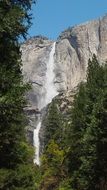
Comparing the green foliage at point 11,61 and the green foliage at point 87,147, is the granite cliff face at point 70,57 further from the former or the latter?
the green foliage at point 11,61

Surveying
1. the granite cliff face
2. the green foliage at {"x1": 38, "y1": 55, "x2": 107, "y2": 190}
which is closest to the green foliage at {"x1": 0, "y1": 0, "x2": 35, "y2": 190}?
the green foliage at {"x1": 38, "y1": 55, "x2": 107, "y2": 190}

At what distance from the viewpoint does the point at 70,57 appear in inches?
6093

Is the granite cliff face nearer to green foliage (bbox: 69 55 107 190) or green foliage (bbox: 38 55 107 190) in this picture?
green foliage (bbox: 38 55 107 190)

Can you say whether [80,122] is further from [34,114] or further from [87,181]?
[34,114]

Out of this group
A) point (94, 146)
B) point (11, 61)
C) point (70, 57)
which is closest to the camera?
point (11, 61)

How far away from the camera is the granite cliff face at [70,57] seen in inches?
5886

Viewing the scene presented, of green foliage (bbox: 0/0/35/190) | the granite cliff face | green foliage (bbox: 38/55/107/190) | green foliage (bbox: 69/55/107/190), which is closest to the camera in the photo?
green foliage (bbox: 0/0/35/190)

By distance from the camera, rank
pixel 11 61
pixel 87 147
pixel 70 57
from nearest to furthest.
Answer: pixel 11 61, pixel 87 147, pixel 70 57

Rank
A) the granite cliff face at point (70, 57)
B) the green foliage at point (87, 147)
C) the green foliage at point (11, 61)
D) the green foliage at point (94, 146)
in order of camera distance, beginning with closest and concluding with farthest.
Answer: the green foliage at point (11, 61)
the green foliage at point (94, 146)
the green foliage at point (87, 147)
the granite cliff face at point (70, 57)

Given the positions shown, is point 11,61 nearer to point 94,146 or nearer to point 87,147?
point 94,146

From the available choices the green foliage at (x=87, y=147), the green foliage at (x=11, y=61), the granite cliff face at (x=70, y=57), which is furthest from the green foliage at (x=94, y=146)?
the granite cliff face at (x=70, y=57)

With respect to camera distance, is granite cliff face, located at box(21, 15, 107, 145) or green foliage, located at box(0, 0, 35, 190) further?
granite cliff face, located at box(21, 15, 107, 145)

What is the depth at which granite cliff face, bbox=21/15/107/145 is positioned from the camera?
490ft

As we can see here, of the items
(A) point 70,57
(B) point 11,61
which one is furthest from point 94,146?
(A) point 70,57
